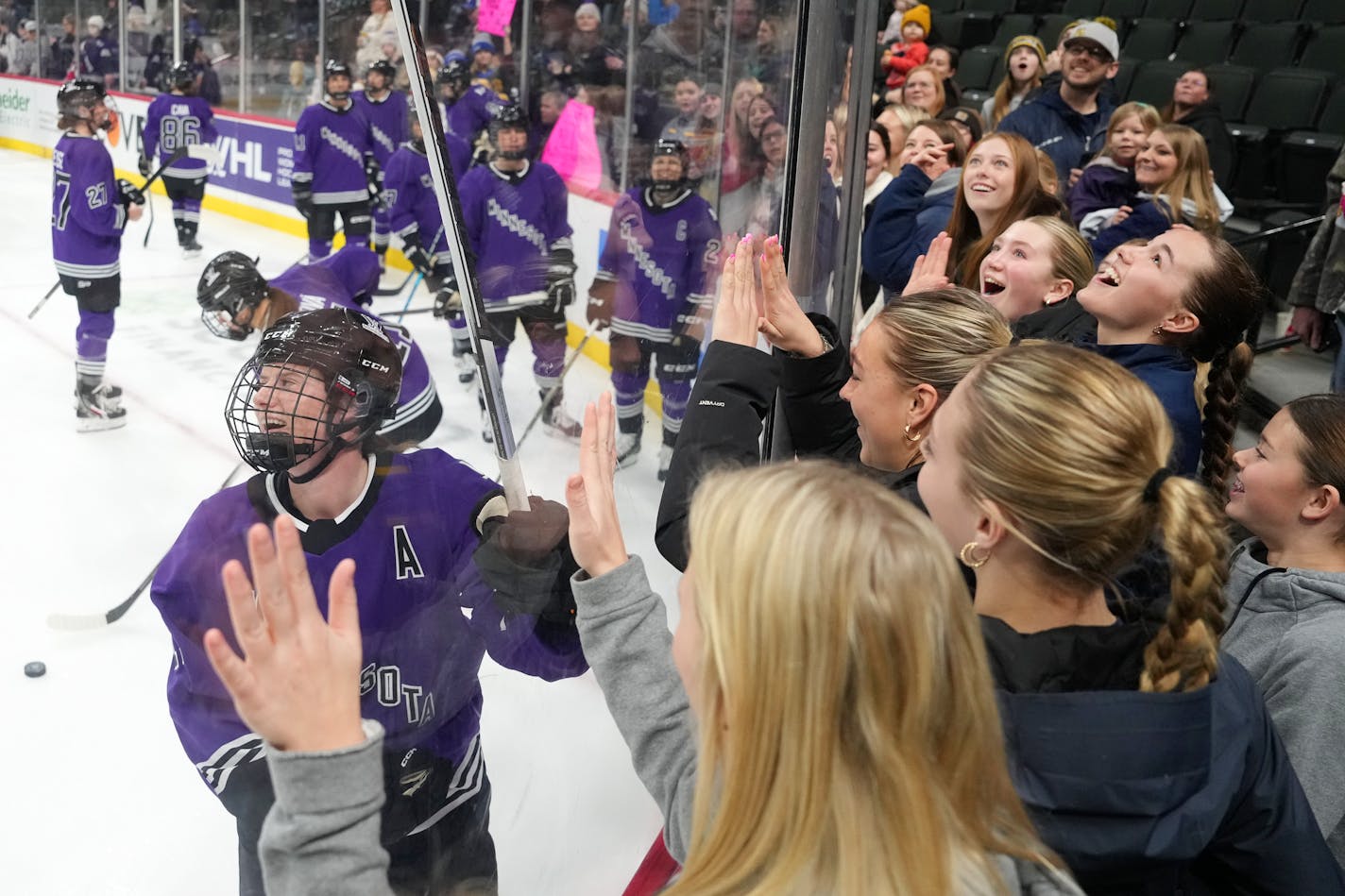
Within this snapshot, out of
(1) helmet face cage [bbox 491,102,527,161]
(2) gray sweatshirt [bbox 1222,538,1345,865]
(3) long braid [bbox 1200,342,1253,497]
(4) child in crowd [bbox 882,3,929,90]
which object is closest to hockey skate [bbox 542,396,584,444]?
(1) helmet face cage [bbox 491,102,527,161]

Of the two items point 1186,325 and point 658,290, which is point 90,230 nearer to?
point 658,290

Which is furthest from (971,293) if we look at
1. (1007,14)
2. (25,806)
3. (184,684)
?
(1007,14)

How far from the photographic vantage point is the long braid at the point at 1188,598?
0.67 m

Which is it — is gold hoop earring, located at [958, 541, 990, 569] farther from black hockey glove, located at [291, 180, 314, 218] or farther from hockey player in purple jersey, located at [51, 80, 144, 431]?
hockey player in purple jersey, located at [51, 80, 144, 431]

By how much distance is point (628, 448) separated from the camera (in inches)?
43.3

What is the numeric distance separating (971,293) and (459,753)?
25.2 inches

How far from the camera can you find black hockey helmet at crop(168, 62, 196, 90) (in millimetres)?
1009

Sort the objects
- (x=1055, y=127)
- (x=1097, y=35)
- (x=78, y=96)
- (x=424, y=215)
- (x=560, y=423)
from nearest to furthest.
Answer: (x=424, y=215) → (x=560, y=423) → (x=78, y=96) → (x=1097, y=35) → (x=1055, y=127)

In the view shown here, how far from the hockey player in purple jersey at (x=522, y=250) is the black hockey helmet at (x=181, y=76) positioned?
0.99 ft

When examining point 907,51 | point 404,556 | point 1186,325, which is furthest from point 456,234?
point 907,51

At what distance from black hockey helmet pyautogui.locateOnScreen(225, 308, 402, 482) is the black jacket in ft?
1.33

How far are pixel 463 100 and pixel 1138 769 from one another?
2.26ft

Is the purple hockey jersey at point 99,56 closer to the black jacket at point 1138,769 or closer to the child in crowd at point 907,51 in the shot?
the black jacket at point 1138,769

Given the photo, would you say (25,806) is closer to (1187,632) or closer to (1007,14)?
(1187,632)
